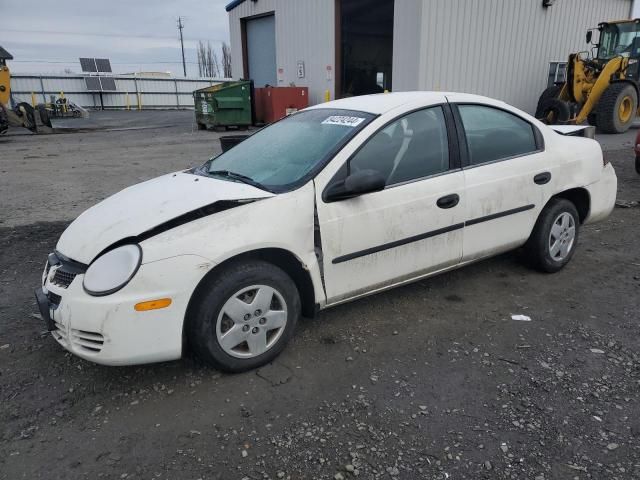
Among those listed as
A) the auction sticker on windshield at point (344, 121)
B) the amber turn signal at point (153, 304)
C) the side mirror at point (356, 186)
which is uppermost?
the auction sticker on windshield at point (344, 121)

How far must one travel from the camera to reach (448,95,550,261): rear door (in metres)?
3.59

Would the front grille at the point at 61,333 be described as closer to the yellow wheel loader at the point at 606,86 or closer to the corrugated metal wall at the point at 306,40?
the yellow wheel loader at the point at 606,86

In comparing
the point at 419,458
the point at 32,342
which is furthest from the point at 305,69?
the point at 419,458

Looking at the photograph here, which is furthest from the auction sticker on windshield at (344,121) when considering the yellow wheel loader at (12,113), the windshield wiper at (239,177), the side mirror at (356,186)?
the yellow wheel loader at (12,113)

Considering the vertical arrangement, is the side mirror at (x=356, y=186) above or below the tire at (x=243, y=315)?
above

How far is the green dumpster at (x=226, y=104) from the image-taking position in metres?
16.5

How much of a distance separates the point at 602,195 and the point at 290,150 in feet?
9.68

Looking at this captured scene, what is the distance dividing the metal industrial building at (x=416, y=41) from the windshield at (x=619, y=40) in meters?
2.10

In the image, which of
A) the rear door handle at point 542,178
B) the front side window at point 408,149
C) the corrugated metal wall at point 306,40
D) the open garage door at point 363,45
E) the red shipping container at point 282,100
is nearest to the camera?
the front side window at point 408,149

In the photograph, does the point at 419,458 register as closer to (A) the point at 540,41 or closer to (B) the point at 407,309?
(B) the point at 407,309

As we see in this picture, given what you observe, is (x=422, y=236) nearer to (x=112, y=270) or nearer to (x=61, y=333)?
(x=112, y=270)

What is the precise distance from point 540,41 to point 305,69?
25.2 feet

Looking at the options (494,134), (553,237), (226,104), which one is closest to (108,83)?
(226,104)

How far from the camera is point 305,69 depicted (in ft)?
55.2
